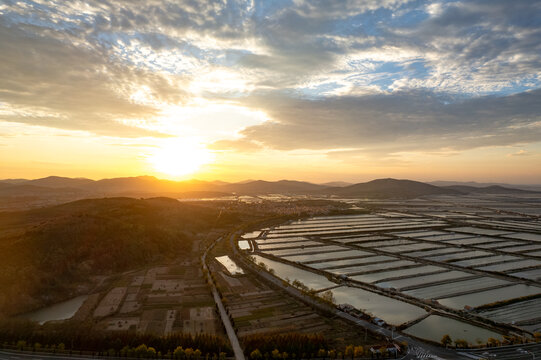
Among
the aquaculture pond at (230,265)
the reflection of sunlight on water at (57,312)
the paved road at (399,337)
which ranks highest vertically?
the paved road at (399,337)

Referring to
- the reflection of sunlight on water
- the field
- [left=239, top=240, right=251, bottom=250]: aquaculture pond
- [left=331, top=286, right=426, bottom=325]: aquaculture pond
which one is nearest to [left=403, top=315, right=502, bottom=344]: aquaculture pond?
the field

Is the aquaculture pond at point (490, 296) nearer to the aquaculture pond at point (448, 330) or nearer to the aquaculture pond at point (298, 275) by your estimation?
the aquaculture pond at point (448, 330)

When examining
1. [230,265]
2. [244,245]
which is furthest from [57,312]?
[244,245]

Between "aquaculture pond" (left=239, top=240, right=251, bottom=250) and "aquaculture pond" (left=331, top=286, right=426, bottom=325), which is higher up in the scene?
"aquaculture pond" (left=239, top=240, right=251, bottom=250)

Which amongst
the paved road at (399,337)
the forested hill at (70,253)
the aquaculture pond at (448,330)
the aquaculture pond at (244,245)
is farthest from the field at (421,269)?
the forested hill at (70,253)

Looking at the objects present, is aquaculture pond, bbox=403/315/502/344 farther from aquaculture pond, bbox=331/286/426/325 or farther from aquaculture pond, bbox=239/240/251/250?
aquaculture pond, bbox=239/240/251/250

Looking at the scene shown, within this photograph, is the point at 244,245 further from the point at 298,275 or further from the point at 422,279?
the point at 422,279

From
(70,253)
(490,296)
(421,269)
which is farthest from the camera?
(421,269)

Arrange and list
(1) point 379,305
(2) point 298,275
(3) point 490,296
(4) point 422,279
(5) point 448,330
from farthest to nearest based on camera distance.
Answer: (2) point 298,275
(4) point 422,279
(3) point 490,296
(1) point 379,305
(5) point 448,330

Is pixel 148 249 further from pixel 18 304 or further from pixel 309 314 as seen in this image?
pixel 309 314

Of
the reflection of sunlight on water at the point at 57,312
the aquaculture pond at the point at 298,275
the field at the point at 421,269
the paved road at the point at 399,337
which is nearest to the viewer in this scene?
the paved road at the point at 399,337

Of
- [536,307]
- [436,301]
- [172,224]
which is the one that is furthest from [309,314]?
[172,224]
